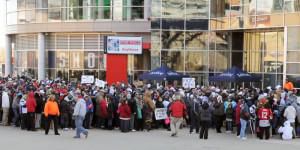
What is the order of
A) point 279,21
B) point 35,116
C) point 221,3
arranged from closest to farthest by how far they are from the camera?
point 35,116 < point 279,21 < point 221,3

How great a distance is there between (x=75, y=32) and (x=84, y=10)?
2.05m

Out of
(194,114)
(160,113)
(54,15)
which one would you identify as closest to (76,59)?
(54,15)

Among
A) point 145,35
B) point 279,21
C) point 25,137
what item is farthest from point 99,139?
point 145,35

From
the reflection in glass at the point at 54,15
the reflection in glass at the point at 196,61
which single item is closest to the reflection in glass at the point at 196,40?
the reflection in glass at the point at 196,61

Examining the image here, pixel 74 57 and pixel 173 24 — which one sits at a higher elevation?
pixel 173 24

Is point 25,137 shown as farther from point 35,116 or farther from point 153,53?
point 153,53

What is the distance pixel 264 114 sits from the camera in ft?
70.7

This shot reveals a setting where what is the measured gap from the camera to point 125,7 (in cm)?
4703

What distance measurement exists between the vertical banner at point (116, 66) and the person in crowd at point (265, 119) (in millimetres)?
22025

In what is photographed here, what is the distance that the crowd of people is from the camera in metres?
21.7

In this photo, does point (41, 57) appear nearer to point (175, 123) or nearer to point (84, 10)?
point (84, 10)

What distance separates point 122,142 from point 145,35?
89.2 feet

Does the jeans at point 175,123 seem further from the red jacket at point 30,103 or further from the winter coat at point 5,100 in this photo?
the winter coat at point 5,100

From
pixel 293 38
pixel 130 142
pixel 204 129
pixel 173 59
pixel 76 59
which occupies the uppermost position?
pixel 293 38
